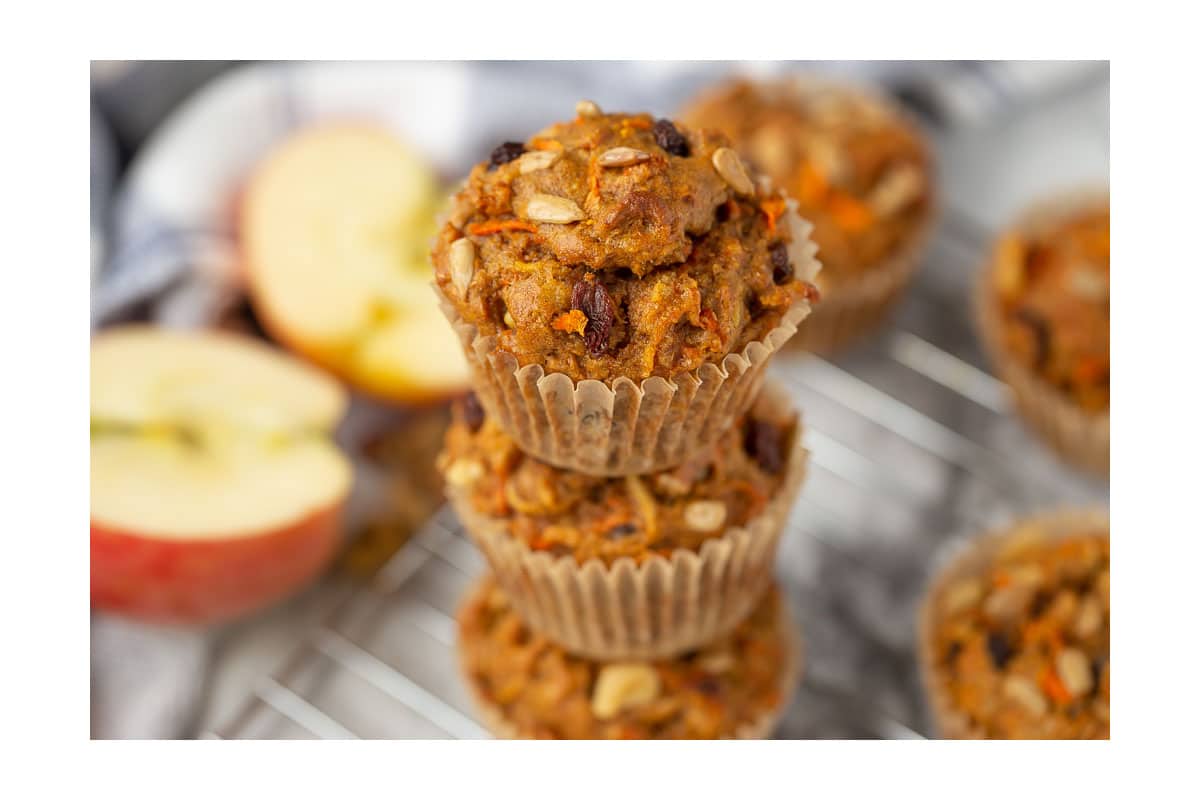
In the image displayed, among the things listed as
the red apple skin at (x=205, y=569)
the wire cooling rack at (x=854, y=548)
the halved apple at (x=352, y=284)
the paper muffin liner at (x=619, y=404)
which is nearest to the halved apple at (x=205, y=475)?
the red apple skin at (x=205, y=569)

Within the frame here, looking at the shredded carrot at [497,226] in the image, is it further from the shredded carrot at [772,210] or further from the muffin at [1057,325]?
the muffin at [1057,325]

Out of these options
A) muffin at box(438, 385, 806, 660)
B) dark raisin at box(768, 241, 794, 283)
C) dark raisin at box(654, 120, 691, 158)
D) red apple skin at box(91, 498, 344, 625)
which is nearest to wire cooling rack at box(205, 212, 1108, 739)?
red apple skin at box(91, 498, 344, 625)

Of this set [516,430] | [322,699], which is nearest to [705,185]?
[516,430]

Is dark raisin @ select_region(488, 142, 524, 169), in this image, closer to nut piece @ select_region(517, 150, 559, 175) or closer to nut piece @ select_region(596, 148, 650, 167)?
nut piece @ select_region(517, 150, 559, 175)

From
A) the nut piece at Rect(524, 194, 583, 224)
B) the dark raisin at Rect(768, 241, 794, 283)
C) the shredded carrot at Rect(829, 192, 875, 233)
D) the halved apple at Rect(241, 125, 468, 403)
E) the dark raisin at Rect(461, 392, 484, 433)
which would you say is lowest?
the halved apple at Rect(241, 125, 468, 403)

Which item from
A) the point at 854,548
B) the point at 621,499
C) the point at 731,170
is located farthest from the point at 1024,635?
the point at 731,170

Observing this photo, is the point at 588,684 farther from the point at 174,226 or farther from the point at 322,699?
the point at 174,226
